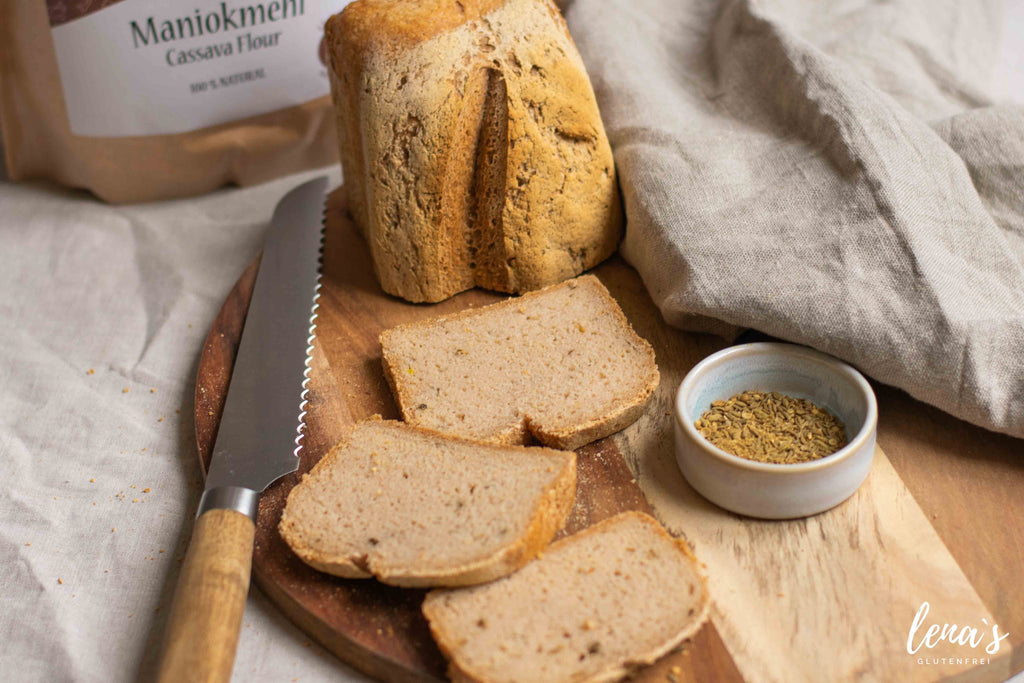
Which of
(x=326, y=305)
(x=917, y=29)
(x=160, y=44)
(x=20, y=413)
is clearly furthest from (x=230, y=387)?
(x=917, y=29)

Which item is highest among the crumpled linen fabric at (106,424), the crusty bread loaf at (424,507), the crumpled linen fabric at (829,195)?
the crumpled linen fabric at (829,195)

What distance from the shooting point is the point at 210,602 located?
5.41 feet

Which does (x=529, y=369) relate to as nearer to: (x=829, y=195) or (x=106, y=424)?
(x=829, y=195)

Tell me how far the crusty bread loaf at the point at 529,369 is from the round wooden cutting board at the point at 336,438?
0.32 ft

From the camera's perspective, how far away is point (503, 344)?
89.6 inches

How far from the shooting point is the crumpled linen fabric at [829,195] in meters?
2.06

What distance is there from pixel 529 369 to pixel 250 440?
0.69m

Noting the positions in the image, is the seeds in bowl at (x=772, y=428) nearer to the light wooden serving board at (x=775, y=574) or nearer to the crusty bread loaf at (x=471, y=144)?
the light wooden serving board at (x=775, y=574)

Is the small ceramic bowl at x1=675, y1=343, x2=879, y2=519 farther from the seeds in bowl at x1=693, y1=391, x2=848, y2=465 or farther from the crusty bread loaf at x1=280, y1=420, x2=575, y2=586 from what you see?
the crusty bread loaf at x1=280, y1=420, x2=575, y2=586

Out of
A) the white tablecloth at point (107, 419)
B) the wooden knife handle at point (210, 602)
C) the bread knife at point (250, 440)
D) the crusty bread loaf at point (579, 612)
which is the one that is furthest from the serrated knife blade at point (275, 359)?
the crusty bread loaf at point (579, 612)

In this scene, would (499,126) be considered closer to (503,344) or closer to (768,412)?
(503,344)

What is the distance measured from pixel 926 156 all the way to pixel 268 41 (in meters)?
2.08

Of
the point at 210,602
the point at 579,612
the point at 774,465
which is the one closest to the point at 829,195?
the point at 774,465

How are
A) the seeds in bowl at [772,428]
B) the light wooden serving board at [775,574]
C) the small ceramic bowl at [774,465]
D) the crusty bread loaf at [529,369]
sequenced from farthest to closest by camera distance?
1. the crusty bread loaf at [529,369]
2. the seeds in bowl at [772,428]
3. the small ceramic bowl at [774,465]
4. the light wooden serving board at [775,574]
